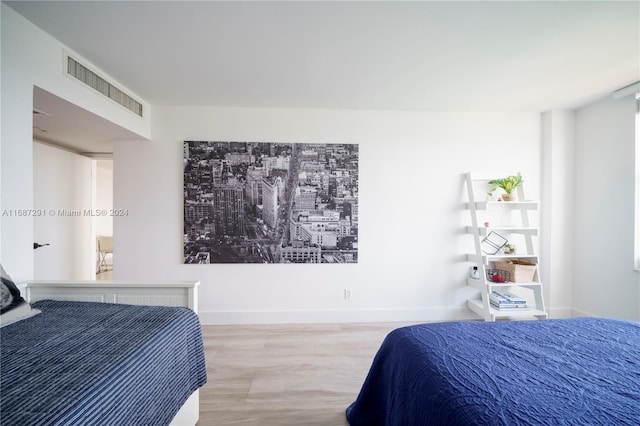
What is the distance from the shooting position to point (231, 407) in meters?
1.71

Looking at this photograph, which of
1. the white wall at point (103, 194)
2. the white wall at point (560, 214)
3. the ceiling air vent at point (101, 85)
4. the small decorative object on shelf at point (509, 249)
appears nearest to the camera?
the ceiling air vent at point (101, 85)

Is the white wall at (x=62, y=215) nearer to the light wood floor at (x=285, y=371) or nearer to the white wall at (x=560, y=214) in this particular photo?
the light wood floor at (x=285, y=371)

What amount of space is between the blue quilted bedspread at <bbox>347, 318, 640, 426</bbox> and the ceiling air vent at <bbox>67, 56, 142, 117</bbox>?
3044 millimetres

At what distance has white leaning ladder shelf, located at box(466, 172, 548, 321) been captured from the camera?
275 cm

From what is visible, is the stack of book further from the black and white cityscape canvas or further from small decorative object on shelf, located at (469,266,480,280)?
the black and white cityscape canvas

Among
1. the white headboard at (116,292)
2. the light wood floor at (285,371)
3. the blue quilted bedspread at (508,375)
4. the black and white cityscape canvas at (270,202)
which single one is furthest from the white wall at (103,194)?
the blue quilted bedspread at (508,375)

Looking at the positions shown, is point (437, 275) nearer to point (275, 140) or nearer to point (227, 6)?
point (275, 140)

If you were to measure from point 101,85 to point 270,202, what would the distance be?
185cm

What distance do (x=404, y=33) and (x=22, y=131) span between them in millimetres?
2663

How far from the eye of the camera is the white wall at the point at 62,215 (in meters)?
2.97

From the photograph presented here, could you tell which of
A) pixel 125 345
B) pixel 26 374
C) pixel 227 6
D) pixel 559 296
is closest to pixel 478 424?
pixel 125 345

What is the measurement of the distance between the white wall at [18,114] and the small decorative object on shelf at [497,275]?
4155 millimetres

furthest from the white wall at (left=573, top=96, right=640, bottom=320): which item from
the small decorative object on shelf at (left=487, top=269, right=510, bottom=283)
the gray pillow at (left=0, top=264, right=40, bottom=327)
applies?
the gray pillow at (left=0, top=264, right=40, bottom=327)

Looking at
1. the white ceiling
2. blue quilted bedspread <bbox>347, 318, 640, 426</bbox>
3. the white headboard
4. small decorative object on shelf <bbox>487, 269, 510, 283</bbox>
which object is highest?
the white ceiling
